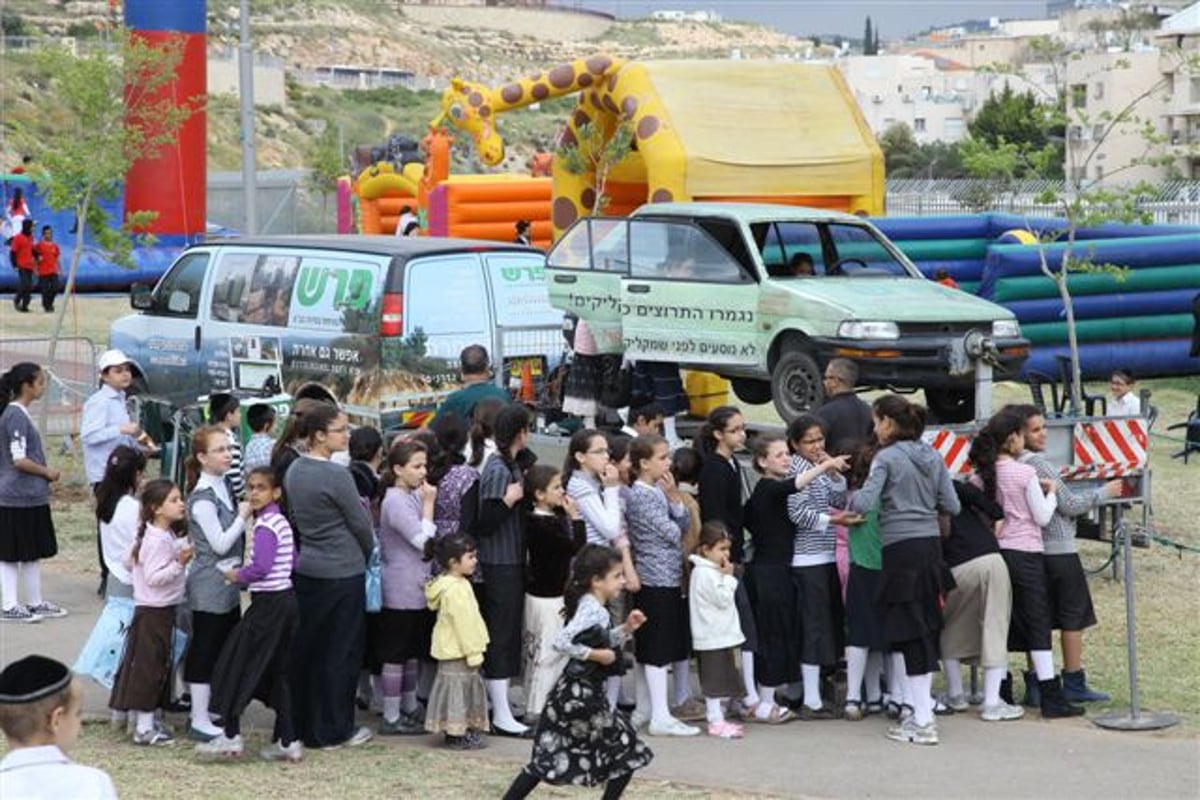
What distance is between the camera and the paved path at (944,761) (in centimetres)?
916

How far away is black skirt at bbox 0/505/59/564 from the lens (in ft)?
41.5

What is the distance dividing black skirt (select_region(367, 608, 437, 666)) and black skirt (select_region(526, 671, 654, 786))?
69.5 inches

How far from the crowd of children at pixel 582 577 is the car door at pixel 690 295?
374 centimetres

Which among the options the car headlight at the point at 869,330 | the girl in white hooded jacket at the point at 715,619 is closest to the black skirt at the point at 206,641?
the girl in white hooded jacket at the point at 715,619

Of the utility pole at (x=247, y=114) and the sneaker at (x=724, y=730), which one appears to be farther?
the utility pole at (x=247, y=114)

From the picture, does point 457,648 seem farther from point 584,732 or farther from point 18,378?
point 18,378

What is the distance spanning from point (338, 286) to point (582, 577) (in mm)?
6818

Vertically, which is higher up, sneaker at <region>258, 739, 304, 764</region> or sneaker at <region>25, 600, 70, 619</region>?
sneaker at <region>25, 600, 70, 619</region>

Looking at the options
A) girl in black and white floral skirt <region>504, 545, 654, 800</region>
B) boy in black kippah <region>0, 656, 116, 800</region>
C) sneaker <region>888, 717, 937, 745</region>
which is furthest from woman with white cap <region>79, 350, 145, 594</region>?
boy in black kippah <region>0, 656, 116, 800</region>

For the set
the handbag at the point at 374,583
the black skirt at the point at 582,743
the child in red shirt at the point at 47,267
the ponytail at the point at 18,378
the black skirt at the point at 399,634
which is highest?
the child in red shirt at the point at 47,267

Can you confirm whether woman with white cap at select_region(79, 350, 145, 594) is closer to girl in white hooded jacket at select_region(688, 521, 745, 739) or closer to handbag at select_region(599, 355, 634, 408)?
handbag at select_region(599, 355, 634, 408)

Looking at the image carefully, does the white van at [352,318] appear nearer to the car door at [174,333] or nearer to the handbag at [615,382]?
the car door at [174,333]

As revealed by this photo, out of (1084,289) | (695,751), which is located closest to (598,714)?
(695,751)

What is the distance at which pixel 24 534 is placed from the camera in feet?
41.6
